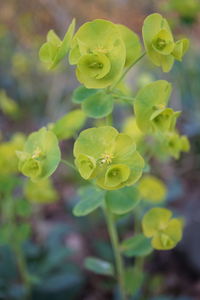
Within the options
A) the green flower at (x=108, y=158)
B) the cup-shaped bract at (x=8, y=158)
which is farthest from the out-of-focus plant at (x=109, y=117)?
the cup-shaped bract at (x=8, y=158)

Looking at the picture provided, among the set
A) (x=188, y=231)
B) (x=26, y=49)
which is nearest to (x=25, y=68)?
(x=26, y=49)

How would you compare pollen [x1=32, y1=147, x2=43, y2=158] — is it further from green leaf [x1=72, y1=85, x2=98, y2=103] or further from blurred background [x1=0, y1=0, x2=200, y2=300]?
blurred background [x1=0, y1=0, x2=200, y2=300]

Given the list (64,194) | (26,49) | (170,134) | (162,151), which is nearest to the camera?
(170,134)

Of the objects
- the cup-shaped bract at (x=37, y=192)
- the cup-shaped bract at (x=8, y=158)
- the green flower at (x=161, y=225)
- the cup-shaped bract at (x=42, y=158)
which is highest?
the cup-shaped bract at (x=8, y=158)

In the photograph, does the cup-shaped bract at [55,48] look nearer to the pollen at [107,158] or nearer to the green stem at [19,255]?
the pollen at [107,158]

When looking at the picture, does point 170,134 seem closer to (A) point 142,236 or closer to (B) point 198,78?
(A) point 142,236

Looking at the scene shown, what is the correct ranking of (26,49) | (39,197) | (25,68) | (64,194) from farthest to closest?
(26,49)
(25,68)
(64,194)
(39,197)

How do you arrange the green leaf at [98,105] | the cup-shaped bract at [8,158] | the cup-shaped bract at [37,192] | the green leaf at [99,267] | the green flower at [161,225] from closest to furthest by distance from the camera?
the green leaf at [98,105] < the green flower at [161,225] < the green leaf at [99,267] < the cup-shaped bract at [8,158] < the cup-shaped bract at [37,192]

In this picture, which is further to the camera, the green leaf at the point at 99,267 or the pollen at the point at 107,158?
the green leaf at the point at 99,267

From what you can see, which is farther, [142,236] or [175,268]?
[175,268]
